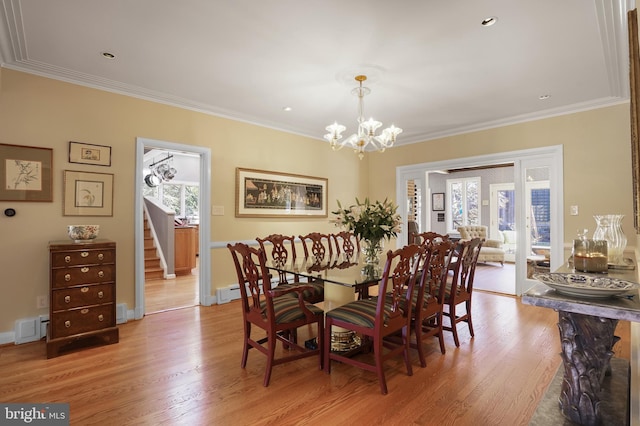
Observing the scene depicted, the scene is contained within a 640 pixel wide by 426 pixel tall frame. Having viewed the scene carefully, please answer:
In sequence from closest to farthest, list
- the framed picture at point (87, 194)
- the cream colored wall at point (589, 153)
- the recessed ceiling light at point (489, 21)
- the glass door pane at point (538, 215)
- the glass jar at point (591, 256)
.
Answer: the glass jar at point (591, 256) < the recessed ceiling light at point (489, 21) < the framed picture at point (87, 194) < the cream colored wall at point (589, 153) < the glass door pane at point (538, 215)

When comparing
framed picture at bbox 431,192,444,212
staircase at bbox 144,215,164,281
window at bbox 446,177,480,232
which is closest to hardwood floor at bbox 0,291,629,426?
staircase at bbox 144,215,164,281

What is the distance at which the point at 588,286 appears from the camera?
1281 mm

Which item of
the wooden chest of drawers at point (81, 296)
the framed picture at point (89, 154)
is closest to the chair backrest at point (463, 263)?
the wooden chest of drawers at point (81, 296)

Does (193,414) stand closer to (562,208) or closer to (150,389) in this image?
(150,389)

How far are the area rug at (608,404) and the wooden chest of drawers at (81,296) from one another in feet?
11.1

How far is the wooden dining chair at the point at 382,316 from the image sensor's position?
7.05 ft

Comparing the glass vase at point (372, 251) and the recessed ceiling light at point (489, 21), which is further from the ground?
the recessed ceiling light at point (489, 21)

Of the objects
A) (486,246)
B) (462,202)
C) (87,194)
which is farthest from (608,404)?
(462,202)

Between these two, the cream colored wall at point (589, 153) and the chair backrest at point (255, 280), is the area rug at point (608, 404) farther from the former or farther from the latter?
the cream colored wall at point (589, 153)

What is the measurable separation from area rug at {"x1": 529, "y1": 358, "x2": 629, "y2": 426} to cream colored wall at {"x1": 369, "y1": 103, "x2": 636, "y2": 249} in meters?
2.65

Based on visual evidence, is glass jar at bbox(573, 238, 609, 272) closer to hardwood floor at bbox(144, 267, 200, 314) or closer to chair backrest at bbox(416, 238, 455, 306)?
chair backrest at bbox(416, 238, 455, 306)

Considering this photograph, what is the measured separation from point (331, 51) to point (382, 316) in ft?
7.36

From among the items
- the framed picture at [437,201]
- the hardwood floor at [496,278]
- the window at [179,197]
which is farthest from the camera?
the window at [179,197]

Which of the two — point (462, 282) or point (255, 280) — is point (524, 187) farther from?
point (255, 280)
